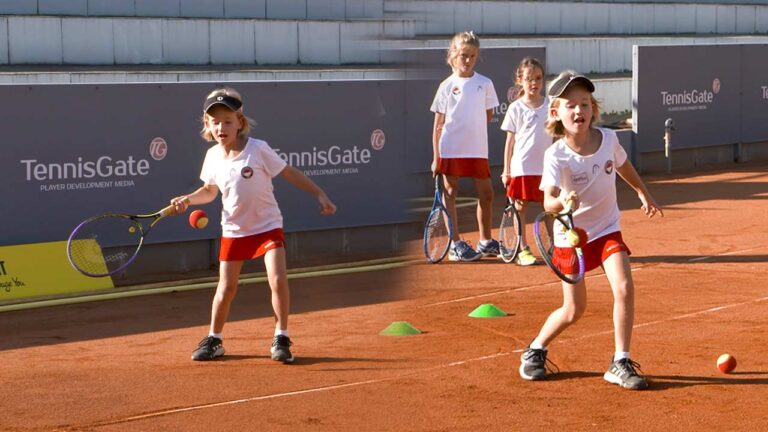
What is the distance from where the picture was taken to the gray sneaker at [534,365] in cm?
711

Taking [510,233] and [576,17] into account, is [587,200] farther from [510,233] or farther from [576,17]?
[576,17]

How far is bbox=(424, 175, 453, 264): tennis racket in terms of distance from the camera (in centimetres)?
1112

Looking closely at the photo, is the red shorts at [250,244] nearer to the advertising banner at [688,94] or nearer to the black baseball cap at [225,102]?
the black baseball cap at [225,102]

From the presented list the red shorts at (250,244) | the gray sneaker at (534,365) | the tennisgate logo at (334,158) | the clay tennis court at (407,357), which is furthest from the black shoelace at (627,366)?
the tennisgate logo at (334,158)

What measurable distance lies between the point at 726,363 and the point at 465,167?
447cm

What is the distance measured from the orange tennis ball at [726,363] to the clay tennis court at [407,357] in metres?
0.09

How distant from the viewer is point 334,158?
12.2m

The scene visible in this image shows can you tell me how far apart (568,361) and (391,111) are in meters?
5.37

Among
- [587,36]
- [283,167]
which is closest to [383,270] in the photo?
[283,167]

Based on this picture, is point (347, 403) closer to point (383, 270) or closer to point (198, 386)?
point (198, 386)

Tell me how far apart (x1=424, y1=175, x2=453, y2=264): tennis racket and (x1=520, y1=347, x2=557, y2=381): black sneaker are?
13.1 feet

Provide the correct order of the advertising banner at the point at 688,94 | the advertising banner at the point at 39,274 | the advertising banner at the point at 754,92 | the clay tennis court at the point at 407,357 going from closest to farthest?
the clay tennis court at the point at 407,357, the advertising banner at the point at 39,274, the advertising banner at the point at 688,94, the advertising banner at the point at 754,92

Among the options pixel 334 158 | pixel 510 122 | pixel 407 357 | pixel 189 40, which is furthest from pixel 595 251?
pixel 189 40

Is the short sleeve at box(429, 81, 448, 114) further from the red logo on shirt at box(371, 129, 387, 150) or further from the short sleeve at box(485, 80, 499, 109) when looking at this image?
the red logo on shirt at box(371, 129, 387, 150)
